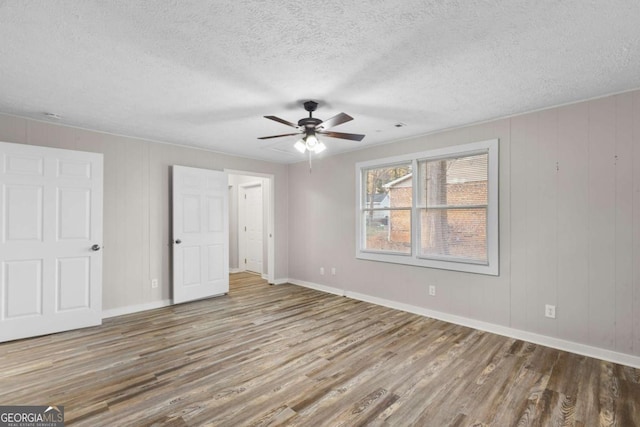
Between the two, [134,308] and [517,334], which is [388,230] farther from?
[134,308]

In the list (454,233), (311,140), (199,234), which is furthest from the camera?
(199,234)

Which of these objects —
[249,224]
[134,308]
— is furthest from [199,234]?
[249,224]

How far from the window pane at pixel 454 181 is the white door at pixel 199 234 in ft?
10.6

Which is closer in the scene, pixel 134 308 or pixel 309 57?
pixel 309 57

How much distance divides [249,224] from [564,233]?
19.3 ft

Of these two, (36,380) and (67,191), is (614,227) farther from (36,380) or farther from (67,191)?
(67,191)

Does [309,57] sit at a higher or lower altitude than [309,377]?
higher

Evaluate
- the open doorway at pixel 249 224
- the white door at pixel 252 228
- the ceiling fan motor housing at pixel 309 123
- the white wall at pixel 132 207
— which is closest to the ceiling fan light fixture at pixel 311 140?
the ceiling fan motor housing at pixel 309 123

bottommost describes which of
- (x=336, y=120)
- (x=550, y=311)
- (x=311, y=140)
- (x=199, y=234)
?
(x=550, y=311)

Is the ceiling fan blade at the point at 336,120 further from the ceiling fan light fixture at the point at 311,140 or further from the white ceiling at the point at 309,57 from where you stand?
the white ceiling at the point at 309,57

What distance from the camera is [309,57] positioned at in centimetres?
217

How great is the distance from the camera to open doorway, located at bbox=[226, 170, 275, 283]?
21.5 ft

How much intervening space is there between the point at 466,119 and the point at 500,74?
3.70 feet

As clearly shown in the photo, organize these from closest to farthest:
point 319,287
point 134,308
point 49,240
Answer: point 49,240 → point 134,308 → point 319,287
